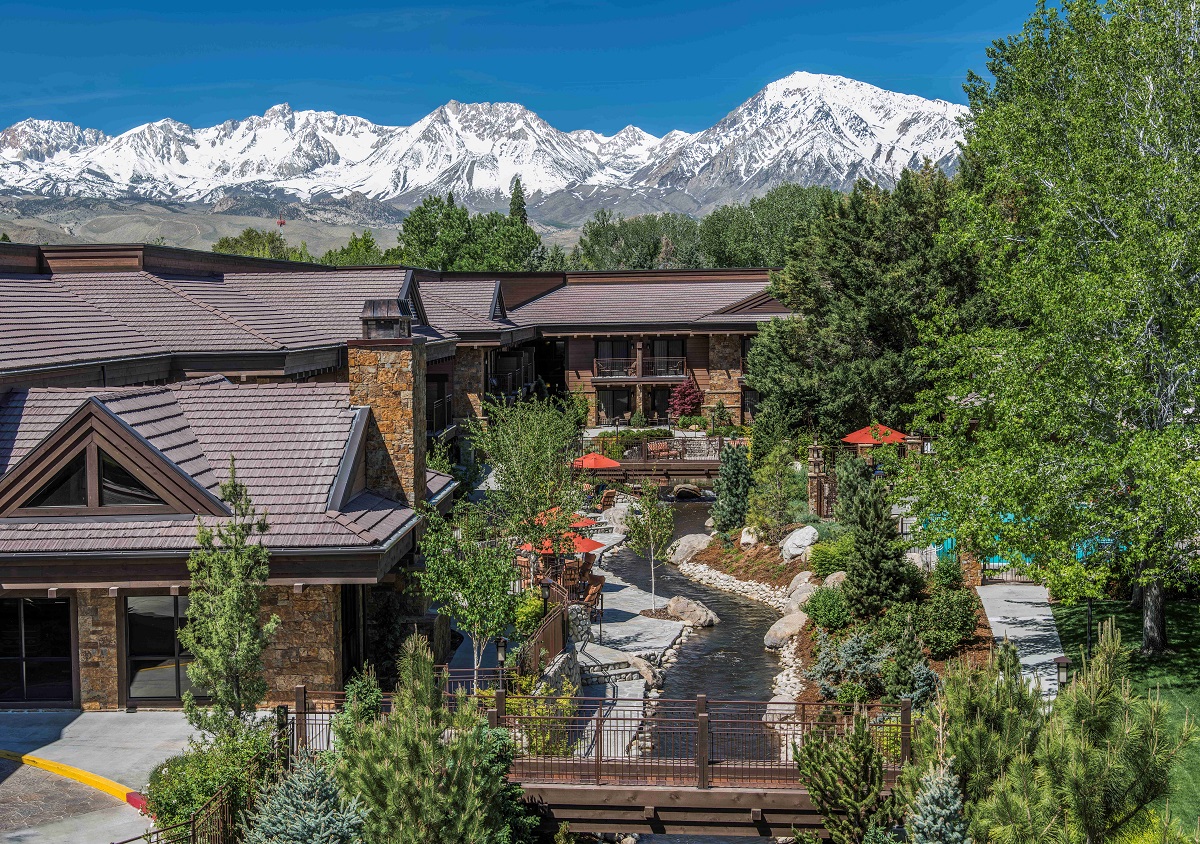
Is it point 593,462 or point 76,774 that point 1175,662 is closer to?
point 76,774

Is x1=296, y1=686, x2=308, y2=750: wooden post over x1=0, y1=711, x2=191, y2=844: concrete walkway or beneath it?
over

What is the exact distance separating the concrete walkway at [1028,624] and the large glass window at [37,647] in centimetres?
1516

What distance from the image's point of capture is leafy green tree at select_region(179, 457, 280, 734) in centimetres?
1359

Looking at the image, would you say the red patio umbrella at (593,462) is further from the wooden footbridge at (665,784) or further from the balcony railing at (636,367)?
the wooden footbridge at (665,784)

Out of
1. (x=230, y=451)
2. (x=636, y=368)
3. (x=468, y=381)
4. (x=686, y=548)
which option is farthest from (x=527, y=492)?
(x=636, y=368)

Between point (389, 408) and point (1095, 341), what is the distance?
12130 mm

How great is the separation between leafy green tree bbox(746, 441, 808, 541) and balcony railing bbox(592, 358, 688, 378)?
64.1 ft

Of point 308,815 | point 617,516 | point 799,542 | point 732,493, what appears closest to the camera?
point 308,815

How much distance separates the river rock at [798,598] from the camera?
1113 inches

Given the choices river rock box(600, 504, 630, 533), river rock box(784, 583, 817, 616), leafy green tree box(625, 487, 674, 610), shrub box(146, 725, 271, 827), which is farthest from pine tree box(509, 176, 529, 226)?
shrub box(146, 725, 271, 827)

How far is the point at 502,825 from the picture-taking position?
13.6 m

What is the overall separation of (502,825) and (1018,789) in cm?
634

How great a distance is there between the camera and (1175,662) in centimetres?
1930

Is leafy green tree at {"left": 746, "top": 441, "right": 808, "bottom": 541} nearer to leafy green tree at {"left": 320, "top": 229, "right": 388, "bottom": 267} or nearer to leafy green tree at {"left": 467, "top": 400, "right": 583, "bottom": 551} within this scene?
leafy green tree at {"left": 467, "top": 400, "right": 583, "bottom": 551}
